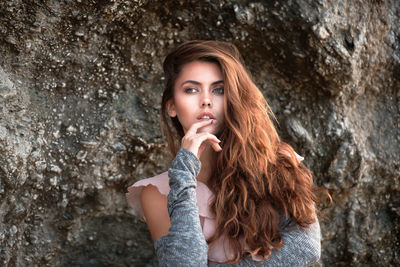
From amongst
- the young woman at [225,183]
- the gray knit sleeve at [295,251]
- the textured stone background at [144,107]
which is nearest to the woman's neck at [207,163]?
the young woman at [225,183]

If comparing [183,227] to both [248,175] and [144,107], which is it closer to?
[248,175]

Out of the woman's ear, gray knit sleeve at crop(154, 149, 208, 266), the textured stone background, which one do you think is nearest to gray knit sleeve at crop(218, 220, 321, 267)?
gray knit sleeve at crop(154, 149, 208, 266)

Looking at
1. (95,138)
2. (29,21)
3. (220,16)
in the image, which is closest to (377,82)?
(220,16)

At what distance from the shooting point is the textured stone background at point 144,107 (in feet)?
9.41

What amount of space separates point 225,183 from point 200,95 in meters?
0.45

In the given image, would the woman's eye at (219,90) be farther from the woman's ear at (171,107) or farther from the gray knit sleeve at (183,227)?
the gray knit sleeve at (183,227)

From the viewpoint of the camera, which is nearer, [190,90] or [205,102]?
[205,102]

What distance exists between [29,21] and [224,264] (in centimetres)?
173

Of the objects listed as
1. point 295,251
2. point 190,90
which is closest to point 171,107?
point 190,90

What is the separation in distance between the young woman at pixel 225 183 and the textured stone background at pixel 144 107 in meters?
0.58

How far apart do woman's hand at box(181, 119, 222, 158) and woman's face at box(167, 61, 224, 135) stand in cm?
9

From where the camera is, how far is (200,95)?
96.0 inches

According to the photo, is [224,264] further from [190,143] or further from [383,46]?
[383,46]

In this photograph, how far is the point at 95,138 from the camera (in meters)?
3.05
